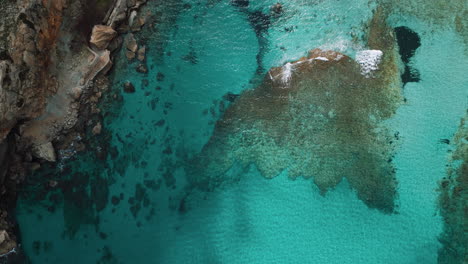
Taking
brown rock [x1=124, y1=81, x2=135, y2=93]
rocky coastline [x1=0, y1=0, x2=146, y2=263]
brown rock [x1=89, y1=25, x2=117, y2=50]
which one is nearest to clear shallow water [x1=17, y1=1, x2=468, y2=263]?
brown rock [x1=124, y1=81, x2=135, y2=93]

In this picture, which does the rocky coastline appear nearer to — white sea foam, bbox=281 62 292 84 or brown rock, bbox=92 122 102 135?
brown rock, bbox=92 122 102 135

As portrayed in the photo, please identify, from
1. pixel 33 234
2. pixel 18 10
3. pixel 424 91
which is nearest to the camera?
pixel 18 10

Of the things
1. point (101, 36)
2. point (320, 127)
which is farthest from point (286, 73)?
point (101, 36)

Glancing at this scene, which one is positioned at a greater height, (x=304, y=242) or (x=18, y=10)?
(x=18, y=10)

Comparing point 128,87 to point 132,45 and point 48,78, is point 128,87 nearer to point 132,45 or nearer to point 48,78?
point 132,45

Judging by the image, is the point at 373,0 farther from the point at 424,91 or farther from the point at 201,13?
the point at 201,13

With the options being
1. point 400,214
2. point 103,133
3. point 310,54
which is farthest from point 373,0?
point 103,133
